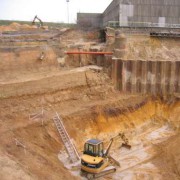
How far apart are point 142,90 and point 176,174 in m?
9.29

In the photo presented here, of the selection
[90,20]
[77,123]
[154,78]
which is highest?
[90,20]

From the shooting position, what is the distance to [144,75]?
950 inches

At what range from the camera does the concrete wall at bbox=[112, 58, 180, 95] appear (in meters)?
24.1

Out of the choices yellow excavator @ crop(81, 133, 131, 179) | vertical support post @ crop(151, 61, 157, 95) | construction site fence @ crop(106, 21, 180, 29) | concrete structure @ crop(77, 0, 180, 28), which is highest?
concrete structure @ crop(77, 0, 180, 28)

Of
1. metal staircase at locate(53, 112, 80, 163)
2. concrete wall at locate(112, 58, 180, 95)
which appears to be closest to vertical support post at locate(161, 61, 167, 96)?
concrete wall at locate(112, 58, 180, 95)

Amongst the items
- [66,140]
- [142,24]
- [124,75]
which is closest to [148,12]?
[142,24]

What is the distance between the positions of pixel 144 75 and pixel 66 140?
949cm

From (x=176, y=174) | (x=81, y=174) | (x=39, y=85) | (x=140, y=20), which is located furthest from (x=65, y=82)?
(x=140, y=20)

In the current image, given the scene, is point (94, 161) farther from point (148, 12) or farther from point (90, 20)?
point (90, 20)

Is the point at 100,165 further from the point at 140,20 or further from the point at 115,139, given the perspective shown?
the point at 140,20

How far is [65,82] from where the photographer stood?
843 inches

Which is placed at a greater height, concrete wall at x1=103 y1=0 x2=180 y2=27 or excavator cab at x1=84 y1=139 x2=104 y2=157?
concrete wall at x1=103 y1=0 x2=180 y2=27

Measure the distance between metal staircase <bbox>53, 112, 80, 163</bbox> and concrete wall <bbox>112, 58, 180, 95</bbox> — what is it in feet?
23.9

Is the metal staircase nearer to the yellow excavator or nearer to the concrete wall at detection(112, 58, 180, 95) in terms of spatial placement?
the yellow excavator
